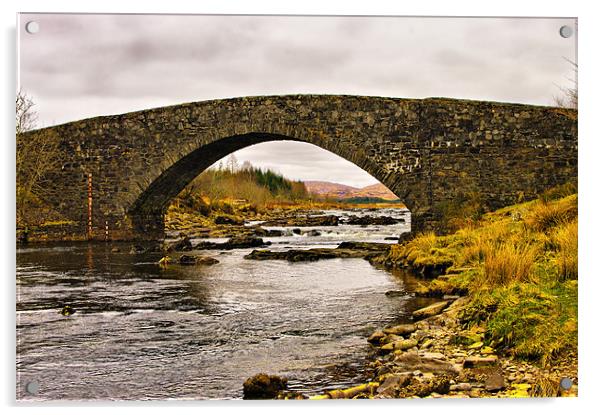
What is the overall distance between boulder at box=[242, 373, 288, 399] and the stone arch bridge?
5.98 metres

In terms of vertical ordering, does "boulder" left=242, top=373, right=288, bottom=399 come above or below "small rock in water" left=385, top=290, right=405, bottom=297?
below

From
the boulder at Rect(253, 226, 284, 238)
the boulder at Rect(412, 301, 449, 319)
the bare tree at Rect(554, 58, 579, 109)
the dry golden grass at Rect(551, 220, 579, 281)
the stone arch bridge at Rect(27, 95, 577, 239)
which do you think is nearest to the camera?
the dry golden grass at Rect(551, 220, 579, 281)

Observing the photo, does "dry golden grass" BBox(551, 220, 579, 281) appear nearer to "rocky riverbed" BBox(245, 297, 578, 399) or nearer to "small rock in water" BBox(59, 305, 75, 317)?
"rocky riverbed" BBox(245, 297, 578, 399)

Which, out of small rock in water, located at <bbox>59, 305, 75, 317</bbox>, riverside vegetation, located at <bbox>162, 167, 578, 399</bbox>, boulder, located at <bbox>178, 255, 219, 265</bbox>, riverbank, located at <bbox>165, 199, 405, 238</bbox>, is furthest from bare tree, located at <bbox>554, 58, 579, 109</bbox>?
riverbank, located at <bbox>165, 199, 405, 238</bbox>

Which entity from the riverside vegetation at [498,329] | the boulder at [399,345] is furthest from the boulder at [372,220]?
the boulder at [399,345]

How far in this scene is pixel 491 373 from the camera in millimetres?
4617

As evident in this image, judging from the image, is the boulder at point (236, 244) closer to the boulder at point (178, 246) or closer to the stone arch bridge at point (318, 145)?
the boulder at point (178, 246)

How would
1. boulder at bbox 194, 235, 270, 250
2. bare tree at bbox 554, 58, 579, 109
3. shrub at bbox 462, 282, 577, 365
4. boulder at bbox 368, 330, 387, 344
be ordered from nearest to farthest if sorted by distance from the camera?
shrub at bbox 462, 282, 577, 365, boulder at bbox 368, 330, 387, 344, bare tree at bbox 554, 58, 579, 109, boulder at bbox 194, 235, 270, 250

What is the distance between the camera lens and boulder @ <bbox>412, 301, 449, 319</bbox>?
6.12 meters

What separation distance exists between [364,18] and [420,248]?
4.71 m

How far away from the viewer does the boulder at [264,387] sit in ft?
15.5

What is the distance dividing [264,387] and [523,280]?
2569 mm
